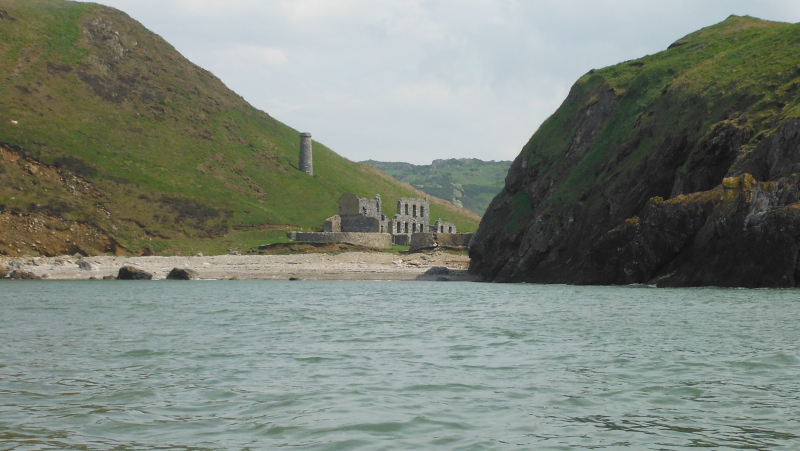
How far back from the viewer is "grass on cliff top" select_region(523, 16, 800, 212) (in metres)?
48.8

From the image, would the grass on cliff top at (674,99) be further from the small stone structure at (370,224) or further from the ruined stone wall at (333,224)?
the ruined stone wall at (333,224)

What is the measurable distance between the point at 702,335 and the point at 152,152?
9355 centimetres

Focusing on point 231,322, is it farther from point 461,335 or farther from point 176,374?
point 176,374

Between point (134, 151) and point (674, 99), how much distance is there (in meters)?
71.4

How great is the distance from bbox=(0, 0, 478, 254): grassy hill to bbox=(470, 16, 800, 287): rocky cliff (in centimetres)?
3572

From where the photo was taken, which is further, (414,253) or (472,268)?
(414,253)

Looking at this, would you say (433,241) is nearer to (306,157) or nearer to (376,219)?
(376,219)

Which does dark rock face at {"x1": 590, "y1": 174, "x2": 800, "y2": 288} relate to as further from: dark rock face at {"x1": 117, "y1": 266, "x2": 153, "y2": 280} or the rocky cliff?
dark rock face at {"x1": 117, "y1": 266, "x2": 153, "y2": 280}

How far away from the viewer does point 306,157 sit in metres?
126

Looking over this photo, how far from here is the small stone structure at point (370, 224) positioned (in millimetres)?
84688

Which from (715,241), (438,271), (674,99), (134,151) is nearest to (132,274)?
(438,271)

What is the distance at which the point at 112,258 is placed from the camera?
231 ft

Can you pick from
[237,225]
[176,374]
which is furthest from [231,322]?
[237,225]

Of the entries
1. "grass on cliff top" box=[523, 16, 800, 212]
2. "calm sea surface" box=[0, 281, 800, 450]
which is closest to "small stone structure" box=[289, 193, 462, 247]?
"grass on cliff top" box=[523, 16, 800, 212]
